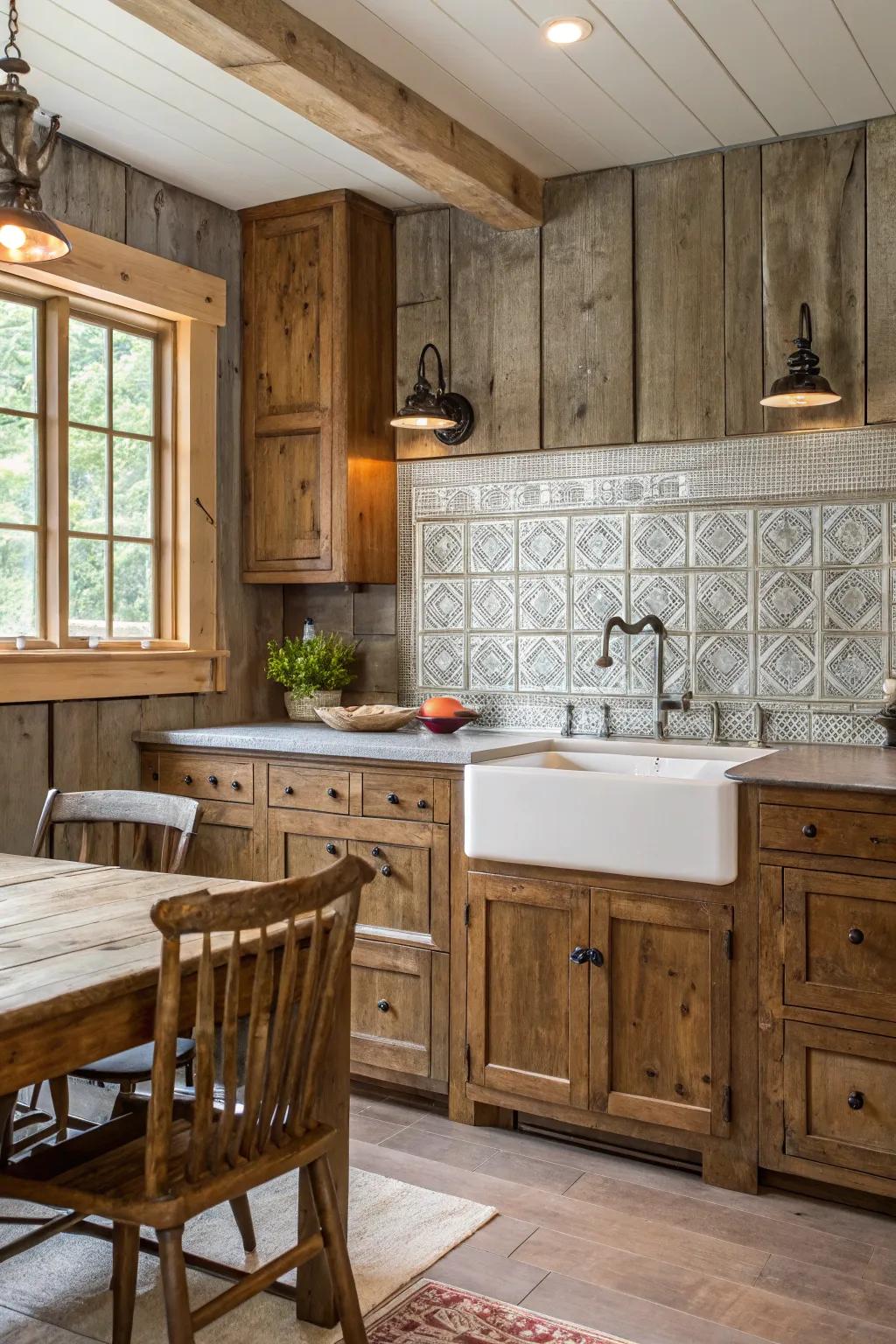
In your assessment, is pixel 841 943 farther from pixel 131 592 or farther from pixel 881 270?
pixel 131 592

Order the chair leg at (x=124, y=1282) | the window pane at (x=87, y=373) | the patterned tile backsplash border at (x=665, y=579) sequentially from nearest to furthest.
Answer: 1. the chair leg at (x=124, y=1282)
2. the patterned tile backsplash border at (x=665, y=579)
3. the window pane at (x=87, y=373)

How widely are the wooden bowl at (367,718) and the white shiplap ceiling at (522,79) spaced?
5.63ft

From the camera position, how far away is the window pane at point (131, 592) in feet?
12.4

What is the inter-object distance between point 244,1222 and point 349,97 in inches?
101

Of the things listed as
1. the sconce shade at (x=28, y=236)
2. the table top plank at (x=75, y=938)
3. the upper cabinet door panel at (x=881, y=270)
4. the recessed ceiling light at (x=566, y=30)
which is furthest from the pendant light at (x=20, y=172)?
the upper cabinet door panel at (x=881, y=270)

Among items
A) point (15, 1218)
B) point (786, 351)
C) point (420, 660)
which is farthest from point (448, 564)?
point (15, 1218)

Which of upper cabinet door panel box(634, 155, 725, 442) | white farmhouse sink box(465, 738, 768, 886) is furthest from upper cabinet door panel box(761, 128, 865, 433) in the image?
white farmhouse sink box(465, 738, 768, 886)

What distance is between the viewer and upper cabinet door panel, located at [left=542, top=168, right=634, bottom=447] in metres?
3.63

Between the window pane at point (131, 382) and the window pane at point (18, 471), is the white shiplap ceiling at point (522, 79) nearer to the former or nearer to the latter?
the window pane at point (131, 382)

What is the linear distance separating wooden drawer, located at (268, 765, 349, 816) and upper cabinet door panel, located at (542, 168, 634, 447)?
1287mm

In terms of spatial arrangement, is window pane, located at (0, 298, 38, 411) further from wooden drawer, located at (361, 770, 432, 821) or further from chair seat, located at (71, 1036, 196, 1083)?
chair seat, located at (71, 1036, 196, 1083)

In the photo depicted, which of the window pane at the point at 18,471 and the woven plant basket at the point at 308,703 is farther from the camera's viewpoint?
the woven plant basket at the point at 308,703

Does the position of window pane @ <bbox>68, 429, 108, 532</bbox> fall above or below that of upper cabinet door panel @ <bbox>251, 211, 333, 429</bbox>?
below

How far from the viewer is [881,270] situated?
10.6 ft
